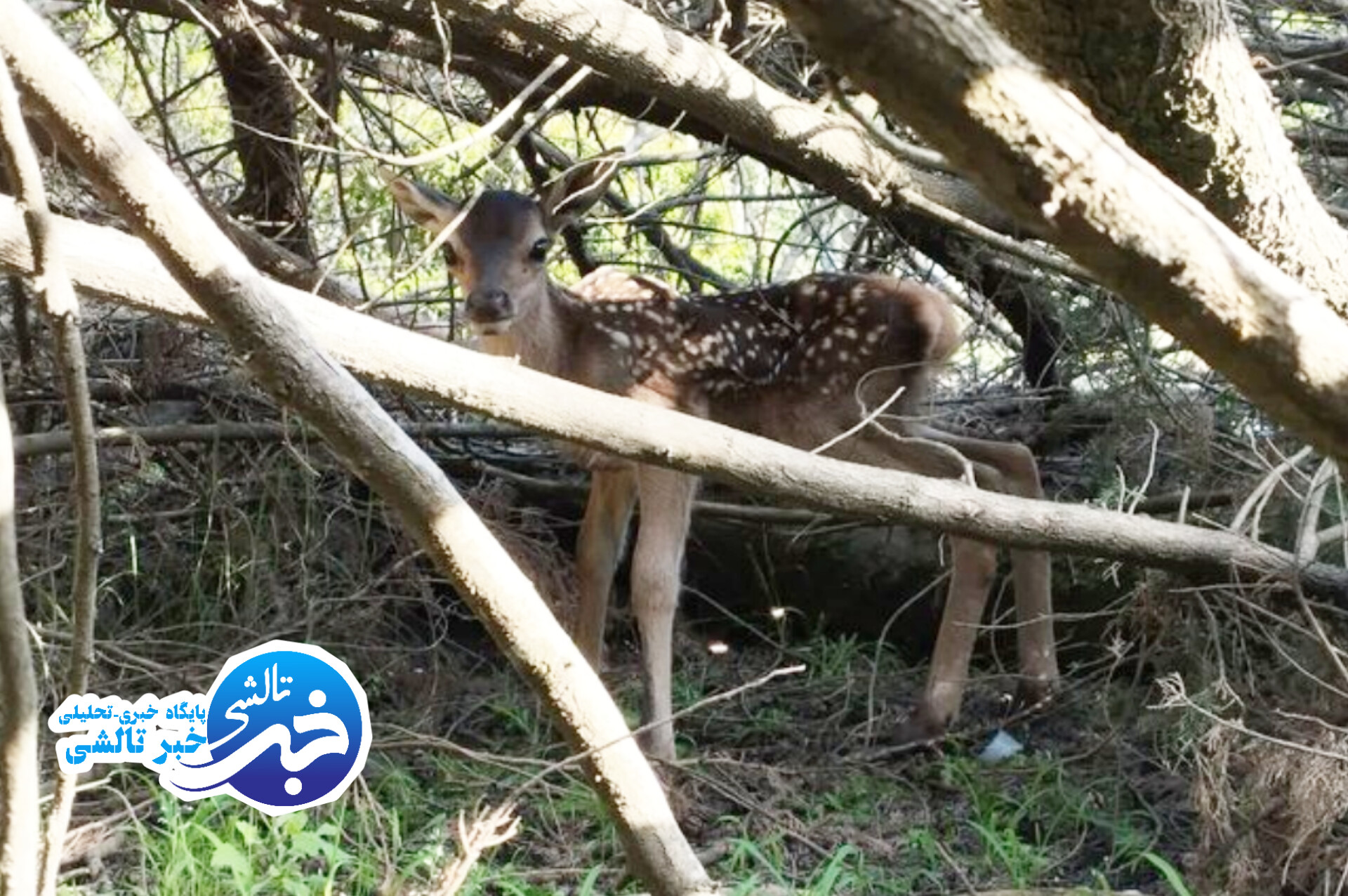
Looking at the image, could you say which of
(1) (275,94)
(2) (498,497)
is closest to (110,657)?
(2) (498,497)

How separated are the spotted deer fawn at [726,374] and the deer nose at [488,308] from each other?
0.13 feet

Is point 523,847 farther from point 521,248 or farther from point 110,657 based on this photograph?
point 521,248

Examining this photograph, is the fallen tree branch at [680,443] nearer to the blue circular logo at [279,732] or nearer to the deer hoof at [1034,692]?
the blue circular logo at [279,732]

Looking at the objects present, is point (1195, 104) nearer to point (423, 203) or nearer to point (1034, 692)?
point (423, 203)

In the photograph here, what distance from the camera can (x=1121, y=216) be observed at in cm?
186

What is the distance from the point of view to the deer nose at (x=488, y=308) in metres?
6.11

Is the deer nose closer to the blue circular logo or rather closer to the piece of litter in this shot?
the piece of litter

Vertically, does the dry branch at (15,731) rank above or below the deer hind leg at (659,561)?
above

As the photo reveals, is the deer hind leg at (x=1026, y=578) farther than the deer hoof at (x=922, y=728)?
Yes

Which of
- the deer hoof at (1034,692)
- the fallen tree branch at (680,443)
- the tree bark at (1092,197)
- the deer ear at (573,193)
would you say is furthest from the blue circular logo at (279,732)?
the deer hoof at (1034,692)

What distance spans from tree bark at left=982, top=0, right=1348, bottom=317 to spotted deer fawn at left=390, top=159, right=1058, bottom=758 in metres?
3.54

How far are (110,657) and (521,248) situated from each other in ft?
5.86

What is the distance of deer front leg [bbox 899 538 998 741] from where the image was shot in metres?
6.30

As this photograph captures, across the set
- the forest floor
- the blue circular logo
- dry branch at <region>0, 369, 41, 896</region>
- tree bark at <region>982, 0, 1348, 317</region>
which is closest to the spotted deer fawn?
the forest floor
